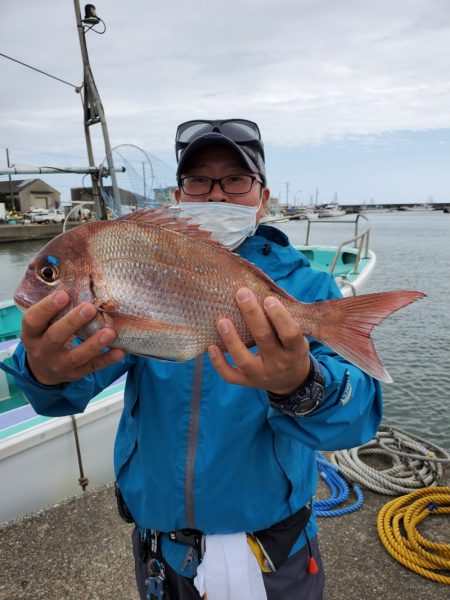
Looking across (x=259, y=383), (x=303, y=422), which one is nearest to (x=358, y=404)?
(x=303, y=422)

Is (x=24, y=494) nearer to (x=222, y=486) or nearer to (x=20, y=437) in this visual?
(x=20, y=437)

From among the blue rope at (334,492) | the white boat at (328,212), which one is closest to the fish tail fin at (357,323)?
the blue rope at (334,492)

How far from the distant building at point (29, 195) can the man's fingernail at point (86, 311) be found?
69.3m

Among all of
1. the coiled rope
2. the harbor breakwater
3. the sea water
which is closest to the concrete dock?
the coiled rope

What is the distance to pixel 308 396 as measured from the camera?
4.96 feet

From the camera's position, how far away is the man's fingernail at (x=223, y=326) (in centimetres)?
147

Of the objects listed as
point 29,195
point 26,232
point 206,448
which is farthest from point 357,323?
point 29,195

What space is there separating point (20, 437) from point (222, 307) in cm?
328

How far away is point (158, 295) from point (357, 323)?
737mm

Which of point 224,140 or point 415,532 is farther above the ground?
point 224,140

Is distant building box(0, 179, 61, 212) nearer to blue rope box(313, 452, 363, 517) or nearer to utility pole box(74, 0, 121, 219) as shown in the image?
utility pole box(74, 0, 121, 219)

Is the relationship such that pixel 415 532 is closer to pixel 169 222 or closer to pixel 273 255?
pixel 273 255

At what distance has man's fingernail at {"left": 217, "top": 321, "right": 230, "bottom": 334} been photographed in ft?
4.84

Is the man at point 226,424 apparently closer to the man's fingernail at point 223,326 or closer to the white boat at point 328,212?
the man's fingernail at point 223,326
